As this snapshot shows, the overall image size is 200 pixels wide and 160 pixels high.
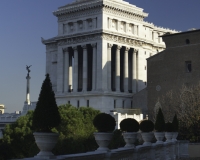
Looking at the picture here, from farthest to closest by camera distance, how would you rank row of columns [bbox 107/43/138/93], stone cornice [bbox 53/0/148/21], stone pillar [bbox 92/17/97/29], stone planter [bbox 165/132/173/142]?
stone pillar [bbox 92/17/97/29], stone cornice [bbox 53/0/148/21], row of columns [bbox 107/43/138/93], stone planter [bbox 165/132/173/142]

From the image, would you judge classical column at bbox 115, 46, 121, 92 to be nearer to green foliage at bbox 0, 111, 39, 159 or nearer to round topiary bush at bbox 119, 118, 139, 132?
green foliage at bbox 0, 111, 39, 159

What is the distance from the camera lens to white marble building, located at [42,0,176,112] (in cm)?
10812

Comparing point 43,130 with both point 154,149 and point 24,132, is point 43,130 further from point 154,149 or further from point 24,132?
point 24,132

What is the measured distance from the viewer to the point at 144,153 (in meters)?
29.2

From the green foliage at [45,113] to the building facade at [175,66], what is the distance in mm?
68223

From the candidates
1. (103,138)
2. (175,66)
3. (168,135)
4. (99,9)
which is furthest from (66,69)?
(103,138)

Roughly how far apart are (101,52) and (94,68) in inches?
157

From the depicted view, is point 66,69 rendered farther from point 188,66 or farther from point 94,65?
point 188,66

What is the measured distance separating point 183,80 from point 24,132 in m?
30.0

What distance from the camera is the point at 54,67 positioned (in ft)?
409

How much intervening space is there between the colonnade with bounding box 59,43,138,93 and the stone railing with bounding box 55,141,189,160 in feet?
214

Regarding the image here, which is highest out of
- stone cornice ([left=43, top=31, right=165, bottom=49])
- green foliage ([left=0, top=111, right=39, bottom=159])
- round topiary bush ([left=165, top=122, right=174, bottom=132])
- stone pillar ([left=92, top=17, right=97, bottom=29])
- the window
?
stone pillar ([left=92, top=17, right=97, bottom=29])

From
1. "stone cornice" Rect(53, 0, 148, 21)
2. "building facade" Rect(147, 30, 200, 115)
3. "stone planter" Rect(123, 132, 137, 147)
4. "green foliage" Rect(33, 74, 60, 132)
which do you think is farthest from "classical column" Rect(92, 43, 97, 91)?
"green foliage" Rect(33, 74, 60, 132)

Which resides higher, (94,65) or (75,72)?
(94,65)
